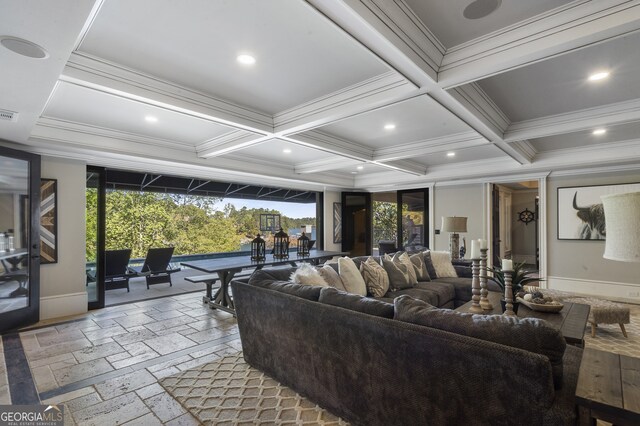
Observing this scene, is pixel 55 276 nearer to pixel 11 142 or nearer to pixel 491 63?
pixel 11 142

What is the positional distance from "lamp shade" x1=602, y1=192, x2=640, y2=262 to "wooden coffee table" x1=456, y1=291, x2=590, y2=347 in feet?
4.49

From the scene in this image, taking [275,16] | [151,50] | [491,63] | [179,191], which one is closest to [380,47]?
[275,16]

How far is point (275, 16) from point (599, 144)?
5519 mm

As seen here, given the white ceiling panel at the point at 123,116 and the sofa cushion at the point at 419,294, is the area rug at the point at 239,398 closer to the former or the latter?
the sofa cushion at the point at 419,294

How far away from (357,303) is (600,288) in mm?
6097

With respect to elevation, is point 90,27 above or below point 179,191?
above

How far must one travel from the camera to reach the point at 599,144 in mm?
4891

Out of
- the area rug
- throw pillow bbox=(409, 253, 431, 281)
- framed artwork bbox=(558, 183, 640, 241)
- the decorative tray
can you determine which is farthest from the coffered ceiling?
the area rug

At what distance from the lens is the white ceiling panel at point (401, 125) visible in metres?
3.38

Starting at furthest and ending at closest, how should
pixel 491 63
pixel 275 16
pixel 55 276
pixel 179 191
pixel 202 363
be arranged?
pixel 179 191 < pixel 55 276 < pixel 202 363 < pixel 491 63 < pixel 275 16

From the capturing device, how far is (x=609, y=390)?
1313 millimetres

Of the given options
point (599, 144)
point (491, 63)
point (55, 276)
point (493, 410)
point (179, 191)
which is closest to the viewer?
point (493, 410)

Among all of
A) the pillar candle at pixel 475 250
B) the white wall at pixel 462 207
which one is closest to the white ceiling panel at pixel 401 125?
the pillar candle at pixel 475 250

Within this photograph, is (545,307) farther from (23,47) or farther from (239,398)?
(23,47)
